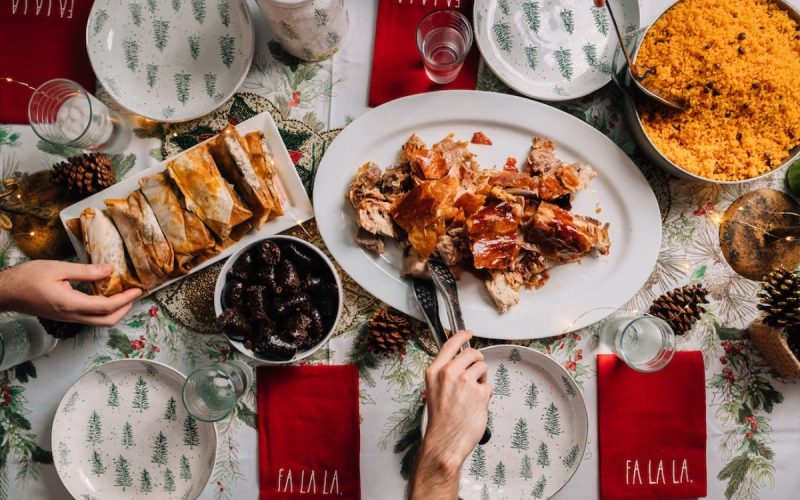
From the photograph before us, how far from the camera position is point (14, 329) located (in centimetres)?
157

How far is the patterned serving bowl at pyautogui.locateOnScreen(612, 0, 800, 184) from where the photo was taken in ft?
4.96

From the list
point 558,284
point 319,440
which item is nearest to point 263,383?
point 319,440

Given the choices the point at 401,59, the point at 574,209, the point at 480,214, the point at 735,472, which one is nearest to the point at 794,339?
the point at 735,472

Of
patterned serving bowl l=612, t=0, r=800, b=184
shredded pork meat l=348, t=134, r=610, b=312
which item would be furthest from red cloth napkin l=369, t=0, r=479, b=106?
patterned serving bowl l=612, t=0, r=800, b=184

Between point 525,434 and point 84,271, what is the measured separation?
1366 mm

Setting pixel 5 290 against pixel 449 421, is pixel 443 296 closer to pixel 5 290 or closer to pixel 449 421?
pixel 449 421

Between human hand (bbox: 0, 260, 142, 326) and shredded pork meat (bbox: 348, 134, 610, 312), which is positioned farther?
shredded pork meat (bbox: 348, 134, 610, 312)

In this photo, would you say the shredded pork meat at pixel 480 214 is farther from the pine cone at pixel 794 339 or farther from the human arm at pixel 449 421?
the pine cone at pixel 794 339

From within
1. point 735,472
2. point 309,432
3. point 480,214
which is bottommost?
point 735,472

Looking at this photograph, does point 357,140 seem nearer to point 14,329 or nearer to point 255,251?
point 255,251

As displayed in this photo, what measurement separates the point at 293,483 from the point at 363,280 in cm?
67

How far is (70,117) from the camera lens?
1.60 metres

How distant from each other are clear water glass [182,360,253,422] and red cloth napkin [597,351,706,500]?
1120mm

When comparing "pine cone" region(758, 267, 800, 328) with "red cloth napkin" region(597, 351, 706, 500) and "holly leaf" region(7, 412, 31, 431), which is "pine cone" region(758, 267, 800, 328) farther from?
"holly leaf" region(7, 412, 31, 431)
